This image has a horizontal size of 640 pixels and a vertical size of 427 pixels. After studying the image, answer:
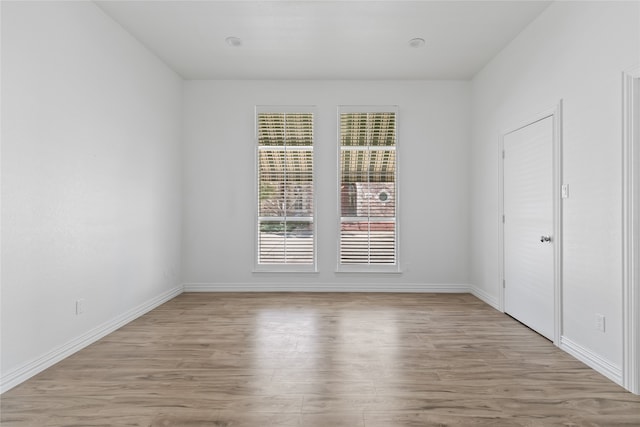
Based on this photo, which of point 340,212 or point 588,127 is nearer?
point 588,127

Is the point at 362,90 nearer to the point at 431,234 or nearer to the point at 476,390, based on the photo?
the point at 431,234

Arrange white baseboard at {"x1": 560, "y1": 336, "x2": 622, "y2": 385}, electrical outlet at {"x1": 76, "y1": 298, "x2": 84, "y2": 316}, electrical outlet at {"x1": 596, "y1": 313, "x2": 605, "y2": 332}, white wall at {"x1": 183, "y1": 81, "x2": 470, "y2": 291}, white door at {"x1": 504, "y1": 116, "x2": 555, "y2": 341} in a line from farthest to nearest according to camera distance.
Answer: white wall at {"x1": 183, "y1": 81, "x2": 470, "y2": 291}, white door at {"x1": 504, "y1": 116, "x2": 555, "y2": 341}, electrical outlet at {"x1": 76, "y1": 298, "x2": 84, "y2": 316}, electrical outlet at {"x1": 596, "y1": 313, "x2": 605, "y2": 332}, white baseboard at {"x1": 560, "y1": 336, "x2": 622, "y2": 385}

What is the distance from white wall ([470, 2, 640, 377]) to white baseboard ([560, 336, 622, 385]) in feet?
0.03

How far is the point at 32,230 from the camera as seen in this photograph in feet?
8.24

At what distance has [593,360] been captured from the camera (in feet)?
8.61

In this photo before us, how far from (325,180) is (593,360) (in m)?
3.49

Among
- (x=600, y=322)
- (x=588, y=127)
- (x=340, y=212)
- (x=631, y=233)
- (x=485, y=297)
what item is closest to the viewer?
(x=631, y=233)

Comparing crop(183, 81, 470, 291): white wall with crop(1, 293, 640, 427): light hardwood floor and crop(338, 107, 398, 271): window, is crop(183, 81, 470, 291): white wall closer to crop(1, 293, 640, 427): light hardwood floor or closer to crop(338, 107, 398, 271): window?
crop(338, 107, 398, 271): window

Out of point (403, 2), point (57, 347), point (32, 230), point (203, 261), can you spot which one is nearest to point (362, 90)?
point (403, 2)

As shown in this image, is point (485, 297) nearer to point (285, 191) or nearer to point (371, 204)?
point (371, 204)

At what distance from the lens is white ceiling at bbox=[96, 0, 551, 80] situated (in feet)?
10.6

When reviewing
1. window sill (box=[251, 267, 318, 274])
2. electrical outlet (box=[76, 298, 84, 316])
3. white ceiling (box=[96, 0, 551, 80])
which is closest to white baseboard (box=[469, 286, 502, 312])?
Result: window sill (box=[251, 267, 318, 274])

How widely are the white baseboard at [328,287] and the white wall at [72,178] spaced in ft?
2.70

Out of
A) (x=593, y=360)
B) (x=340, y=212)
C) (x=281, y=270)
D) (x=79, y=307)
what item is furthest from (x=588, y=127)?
(x=79, y=307)
